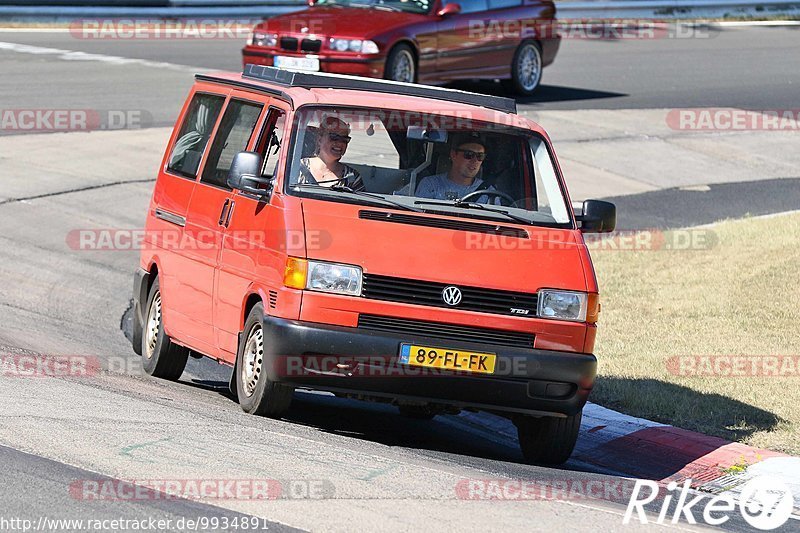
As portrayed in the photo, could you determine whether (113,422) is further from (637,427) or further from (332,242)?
(637,427)

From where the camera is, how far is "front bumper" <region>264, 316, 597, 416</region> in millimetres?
7863

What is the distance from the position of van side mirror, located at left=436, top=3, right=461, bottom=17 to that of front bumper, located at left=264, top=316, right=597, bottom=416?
13835mm

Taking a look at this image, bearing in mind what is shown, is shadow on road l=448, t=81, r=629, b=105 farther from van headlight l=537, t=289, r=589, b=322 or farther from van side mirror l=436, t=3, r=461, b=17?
van headlight l=537, t=289, r=589, b=322

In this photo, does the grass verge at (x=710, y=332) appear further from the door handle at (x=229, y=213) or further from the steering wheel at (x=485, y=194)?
the door handle at (x=229, y=213)

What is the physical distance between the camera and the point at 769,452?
29.6 feet

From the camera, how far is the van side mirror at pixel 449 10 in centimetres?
2141

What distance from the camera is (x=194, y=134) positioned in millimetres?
10109

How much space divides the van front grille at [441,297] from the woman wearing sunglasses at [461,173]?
0.96 m

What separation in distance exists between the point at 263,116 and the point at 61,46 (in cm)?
1763

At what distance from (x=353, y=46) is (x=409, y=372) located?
491 inches
